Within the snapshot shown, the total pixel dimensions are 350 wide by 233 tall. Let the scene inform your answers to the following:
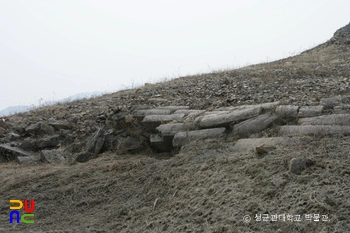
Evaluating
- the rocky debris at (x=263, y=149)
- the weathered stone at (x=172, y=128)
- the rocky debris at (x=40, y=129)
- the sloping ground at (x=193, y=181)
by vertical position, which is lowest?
the sloping ground at (x=193, y=181)

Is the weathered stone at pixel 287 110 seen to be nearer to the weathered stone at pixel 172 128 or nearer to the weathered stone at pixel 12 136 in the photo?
the weathered stone at pixel 172 128

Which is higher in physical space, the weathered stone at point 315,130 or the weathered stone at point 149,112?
the weathered stone at point 149,112

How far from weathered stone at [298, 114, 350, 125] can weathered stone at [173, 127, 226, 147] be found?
943 mm

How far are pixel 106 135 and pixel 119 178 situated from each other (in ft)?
5.04

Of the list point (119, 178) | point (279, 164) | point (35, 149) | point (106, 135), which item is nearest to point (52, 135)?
point (35, 149)

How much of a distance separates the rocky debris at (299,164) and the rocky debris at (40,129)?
4.85m

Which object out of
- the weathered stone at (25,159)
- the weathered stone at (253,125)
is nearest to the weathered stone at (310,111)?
the weathered stone at (253,125)

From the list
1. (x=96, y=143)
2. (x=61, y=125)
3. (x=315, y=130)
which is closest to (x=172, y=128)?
(x=96, y=143)

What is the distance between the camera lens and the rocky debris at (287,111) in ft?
12.6

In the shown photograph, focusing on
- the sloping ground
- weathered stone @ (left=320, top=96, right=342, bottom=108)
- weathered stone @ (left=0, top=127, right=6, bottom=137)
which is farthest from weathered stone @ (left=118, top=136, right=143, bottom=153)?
weathered stone @ (left=0, top=127, right=6, bottom=137)

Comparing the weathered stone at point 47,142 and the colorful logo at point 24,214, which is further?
the weathered stone at point 47,142

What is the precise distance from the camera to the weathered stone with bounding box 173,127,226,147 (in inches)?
156

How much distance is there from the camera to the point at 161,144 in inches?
175

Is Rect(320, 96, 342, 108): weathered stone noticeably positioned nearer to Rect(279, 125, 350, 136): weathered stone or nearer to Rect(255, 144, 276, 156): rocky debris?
Rect(279, 125, 350, 136): weathered stone
